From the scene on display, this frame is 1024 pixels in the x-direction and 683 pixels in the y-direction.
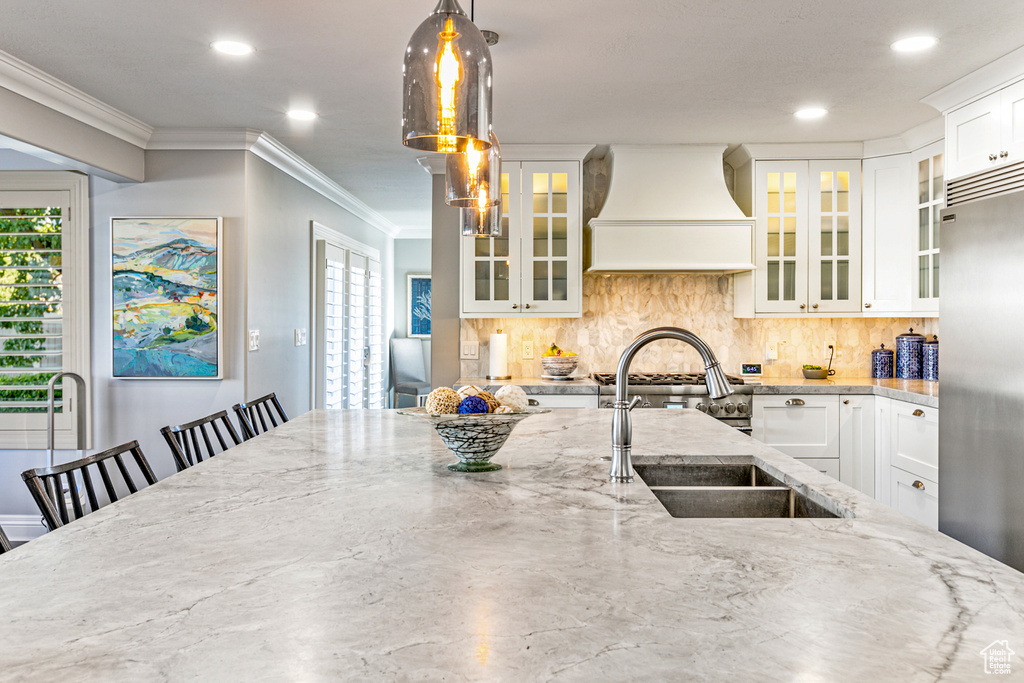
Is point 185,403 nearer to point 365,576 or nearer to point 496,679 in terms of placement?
point 365,576

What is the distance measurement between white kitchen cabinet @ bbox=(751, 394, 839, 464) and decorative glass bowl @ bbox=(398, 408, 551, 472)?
109 inches

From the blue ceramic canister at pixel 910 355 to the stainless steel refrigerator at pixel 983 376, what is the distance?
1980mm

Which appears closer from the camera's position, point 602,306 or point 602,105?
point 602,105

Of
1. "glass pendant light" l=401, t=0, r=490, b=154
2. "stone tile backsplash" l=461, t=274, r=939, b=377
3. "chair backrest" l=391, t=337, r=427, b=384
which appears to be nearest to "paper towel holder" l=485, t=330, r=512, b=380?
"stone tile backsplash" l=461, t=274, r=939, b=377

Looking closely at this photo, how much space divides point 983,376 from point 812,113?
1.89m

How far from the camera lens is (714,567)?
1166mm

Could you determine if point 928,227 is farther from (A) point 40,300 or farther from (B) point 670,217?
(A) point 40,300

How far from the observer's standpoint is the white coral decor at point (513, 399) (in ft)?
6.33

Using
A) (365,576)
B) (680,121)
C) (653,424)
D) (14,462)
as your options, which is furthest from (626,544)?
(14,462)

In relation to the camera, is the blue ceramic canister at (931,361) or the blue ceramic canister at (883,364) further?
the blue ceramic canister at (883,364)

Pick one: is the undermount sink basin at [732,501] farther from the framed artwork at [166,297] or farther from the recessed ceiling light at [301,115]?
the framed artwork at [166,297]

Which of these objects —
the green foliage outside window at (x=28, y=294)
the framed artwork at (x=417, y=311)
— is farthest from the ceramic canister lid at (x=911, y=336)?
the framed artwork at (x=417, y=311)

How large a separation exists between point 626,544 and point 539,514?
0.25 metres

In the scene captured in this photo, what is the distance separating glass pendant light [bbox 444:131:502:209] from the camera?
87.9 inches
